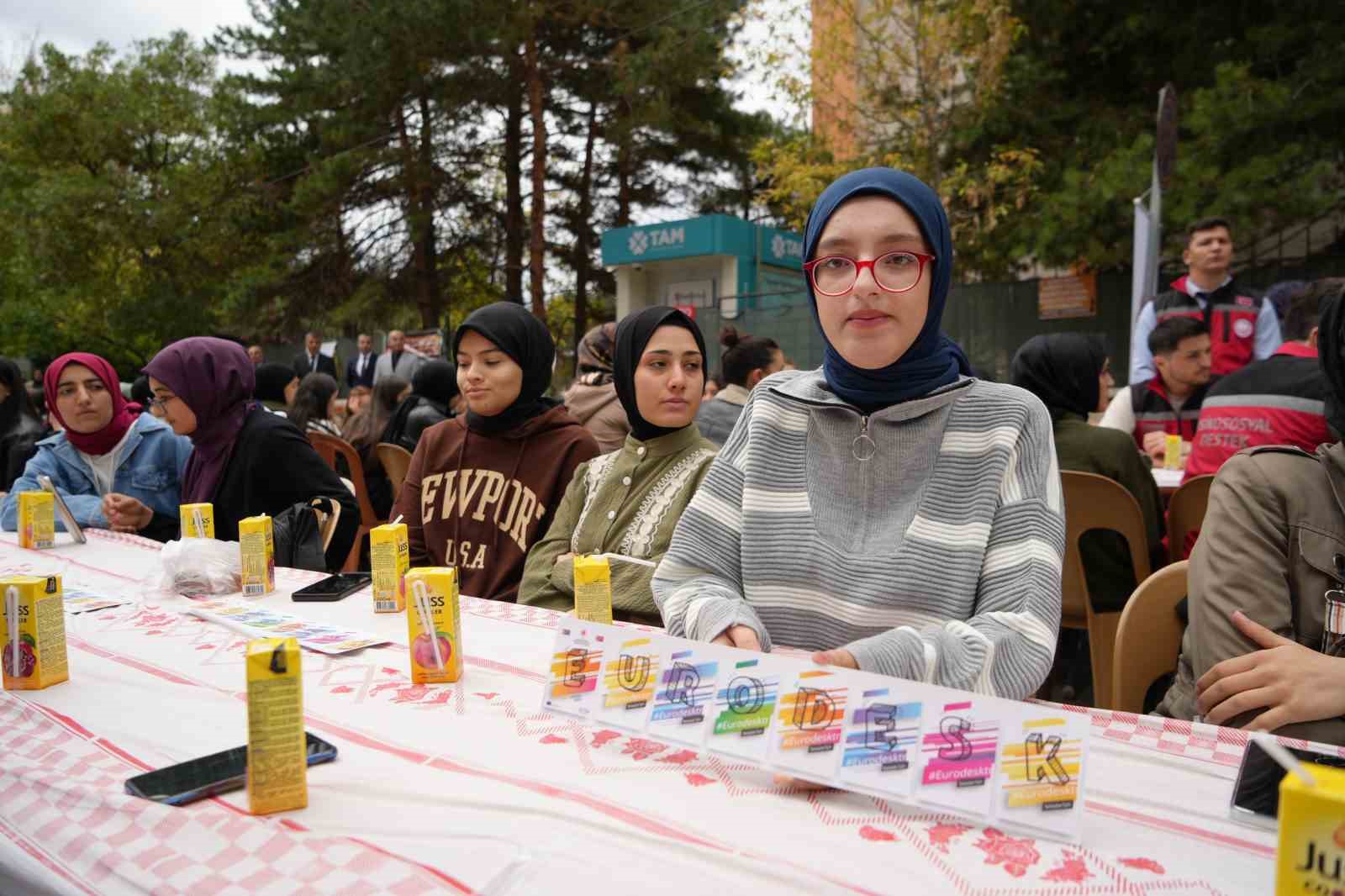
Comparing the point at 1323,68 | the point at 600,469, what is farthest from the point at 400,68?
the point at 600,469

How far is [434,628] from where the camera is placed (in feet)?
4.94

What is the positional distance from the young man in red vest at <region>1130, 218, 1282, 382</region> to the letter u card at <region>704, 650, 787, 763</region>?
14.6 feet

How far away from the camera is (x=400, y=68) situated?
14.4 metres

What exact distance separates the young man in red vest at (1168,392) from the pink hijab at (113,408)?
4.10m

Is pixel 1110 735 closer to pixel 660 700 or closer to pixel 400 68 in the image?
pixel 660 700

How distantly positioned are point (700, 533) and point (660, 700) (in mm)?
366

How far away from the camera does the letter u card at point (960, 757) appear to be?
3.26ft

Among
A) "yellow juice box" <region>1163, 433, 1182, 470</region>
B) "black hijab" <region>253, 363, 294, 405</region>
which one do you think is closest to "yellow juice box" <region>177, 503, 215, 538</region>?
"yellow juice box" <region>1163, 433, 1182, 470</region>

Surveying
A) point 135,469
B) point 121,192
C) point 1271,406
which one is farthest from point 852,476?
point 121,192

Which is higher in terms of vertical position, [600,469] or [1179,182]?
[1179,182]

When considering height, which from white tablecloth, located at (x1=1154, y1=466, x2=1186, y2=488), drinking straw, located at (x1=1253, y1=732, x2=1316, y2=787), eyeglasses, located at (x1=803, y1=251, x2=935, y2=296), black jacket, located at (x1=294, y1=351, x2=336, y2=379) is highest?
black jacket, located at (x1=294, y1=351, x2=336, y2=379)

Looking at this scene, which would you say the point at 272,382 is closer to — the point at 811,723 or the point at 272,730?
the point at 272,730

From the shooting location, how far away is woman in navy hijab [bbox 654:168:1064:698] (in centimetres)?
134

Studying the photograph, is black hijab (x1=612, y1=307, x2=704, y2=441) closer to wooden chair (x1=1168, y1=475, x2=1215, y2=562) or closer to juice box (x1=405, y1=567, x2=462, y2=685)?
juice box (x1=405, y1=567, x2=462, y2=685)
